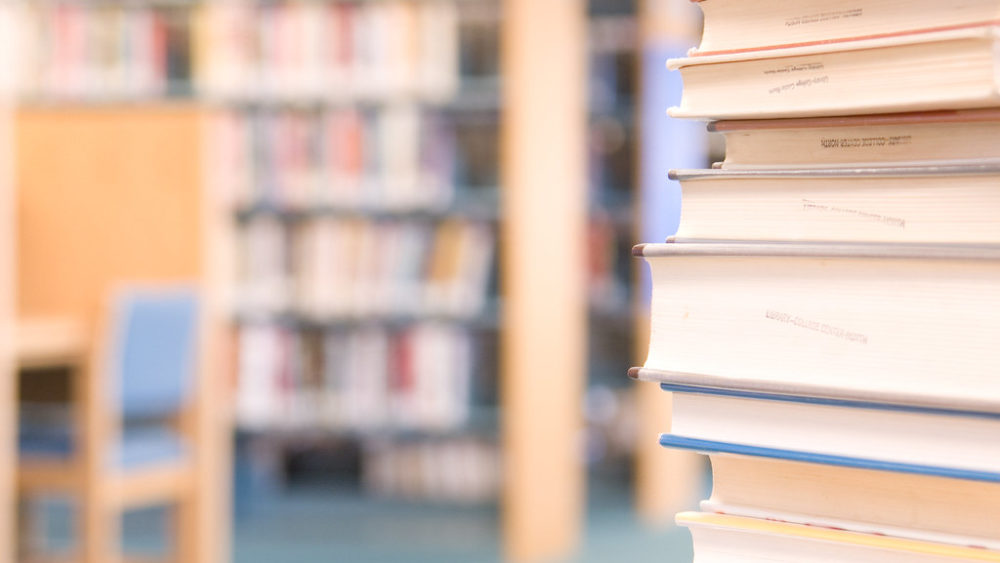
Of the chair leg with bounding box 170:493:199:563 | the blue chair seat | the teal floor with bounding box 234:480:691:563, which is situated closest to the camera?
the blue chair seat

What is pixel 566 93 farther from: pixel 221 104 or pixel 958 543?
pixel 958 543

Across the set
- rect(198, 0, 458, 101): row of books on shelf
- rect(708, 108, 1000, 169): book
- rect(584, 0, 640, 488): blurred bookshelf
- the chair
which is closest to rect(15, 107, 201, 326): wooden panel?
the chair

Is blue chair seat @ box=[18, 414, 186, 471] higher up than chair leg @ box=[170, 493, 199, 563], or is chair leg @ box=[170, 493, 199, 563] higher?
blue chair seat @ box=[18, 414, 186, 471]

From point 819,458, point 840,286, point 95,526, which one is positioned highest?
point 840,286

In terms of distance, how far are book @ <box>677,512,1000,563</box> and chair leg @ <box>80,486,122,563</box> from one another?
7.89 feet

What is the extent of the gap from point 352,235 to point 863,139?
11.5 ft

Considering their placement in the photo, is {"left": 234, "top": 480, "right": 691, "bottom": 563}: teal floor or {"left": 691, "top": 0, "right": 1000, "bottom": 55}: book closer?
{"left": 691, "top": 0, "right": 1000, "bottom": 55}: book

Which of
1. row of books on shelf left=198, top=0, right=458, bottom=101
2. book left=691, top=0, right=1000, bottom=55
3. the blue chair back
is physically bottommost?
the blue chair back

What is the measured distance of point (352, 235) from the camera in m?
4.23

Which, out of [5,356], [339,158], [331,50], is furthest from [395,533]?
[5,356]

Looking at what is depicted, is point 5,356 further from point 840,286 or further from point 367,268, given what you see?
point 840,286

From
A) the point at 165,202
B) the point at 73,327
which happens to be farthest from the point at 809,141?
the point at 165,202

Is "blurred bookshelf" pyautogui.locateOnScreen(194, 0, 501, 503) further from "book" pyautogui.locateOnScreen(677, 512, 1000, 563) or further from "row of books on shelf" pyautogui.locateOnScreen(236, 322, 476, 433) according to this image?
"book" pyautogui.locateOnScreen(677, 512, 1000, 563)

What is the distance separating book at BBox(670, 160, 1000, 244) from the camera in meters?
0.73
